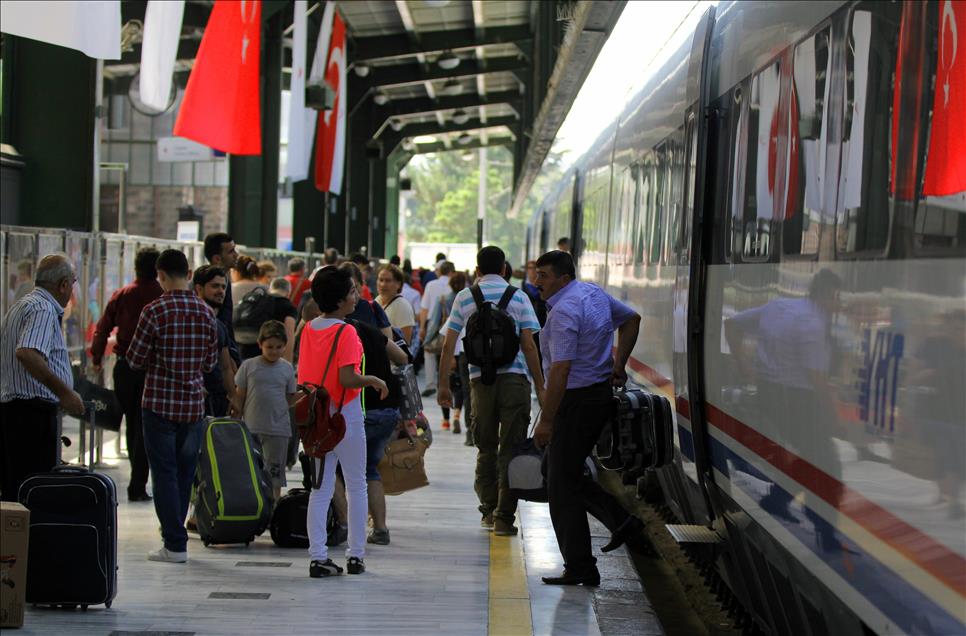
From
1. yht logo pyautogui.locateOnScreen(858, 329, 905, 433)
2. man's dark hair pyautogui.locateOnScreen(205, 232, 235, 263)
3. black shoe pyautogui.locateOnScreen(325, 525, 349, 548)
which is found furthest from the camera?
man's dark hair pyautogui.locateOnScreen(205, 232, 235, 263)

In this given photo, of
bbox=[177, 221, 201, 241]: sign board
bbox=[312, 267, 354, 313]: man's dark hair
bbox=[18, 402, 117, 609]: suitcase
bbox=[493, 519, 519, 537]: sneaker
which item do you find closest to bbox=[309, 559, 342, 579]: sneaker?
bbox=[18, 402, 117, 609]: suitcase

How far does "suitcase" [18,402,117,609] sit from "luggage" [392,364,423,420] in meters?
2.24

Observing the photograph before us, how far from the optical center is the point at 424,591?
7.69 m

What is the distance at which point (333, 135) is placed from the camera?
23.6 m

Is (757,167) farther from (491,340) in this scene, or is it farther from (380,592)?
(491,340)

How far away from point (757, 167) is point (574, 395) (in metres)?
2.02

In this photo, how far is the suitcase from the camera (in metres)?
6.65

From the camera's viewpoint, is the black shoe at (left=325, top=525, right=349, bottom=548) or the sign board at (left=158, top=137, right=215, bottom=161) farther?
the sign board at (left=158, top=137, right=215, bottom=161)

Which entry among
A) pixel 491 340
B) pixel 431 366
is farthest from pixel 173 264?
pixel 431 366

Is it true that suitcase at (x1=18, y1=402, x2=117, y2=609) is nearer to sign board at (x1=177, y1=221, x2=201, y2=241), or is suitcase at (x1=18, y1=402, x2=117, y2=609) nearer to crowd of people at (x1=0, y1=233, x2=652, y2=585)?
crowd of people at (x1=0, y1=233, x2=652, y2=585)

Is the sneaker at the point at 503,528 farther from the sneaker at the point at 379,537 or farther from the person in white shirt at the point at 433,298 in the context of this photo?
the person in white shirt at the point at 433,298

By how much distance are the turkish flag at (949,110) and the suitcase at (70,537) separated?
441cm

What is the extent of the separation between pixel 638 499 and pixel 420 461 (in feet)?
15.5

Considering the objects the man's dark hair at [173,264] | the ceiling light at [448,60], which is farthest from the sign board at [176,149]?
the ceiling light at [448,60]
